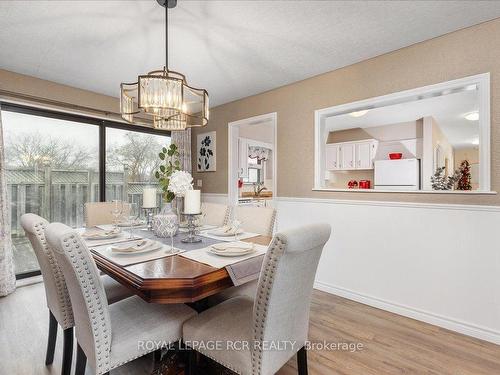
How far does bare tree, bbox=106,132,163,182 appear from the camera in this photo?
154 inches

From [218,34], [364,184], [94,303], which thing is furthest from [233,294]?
[364,184]

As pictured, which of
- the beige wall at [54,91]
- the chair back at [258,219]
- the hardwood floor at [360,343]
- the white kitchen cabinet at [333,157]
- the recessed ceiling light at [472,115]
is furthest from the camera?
the white kitchen cabinet at [333,157]

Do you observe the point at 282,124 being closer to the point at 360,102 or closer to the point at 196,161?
the point at 360,102

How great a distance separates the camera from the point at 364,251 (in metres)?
2.64

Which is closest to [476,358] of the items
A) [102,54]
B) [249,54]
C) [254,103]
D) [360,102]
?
[360,102]

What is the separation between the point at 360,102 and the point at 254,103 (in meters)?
1.51

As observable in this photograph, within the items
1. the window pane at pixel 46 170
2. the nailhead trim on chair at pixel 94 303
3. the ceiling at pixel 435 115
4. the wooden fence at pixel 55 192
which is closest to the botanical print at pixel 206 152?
the wooden fence at pixel 55 192

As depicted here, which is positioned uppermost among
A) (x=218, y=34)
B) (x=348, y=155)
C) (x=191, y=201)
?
(x=218, y=34)

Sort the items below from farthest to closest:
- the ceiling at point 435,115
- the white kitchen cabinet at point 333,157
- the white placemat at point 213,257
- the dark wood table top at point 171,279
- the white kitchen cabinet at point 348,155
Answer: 1. the white kitchen cabinet at point 333,157
2. the white kitchen cabinet at point 348,155
3. the ceiling at point 435,115
4. the white placemat at point 213,257
5. the dark wood table top at point 171,279

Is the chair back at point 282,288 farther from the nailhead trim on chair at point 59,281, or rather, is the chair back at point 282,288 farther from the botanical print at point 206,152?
the botanical print at point 206,152

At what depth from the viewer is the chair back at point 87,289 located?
1057mm

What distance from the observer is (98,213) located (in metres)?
2.69

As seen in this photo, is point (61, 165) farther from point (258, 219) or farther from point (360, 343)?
point (360, 343)

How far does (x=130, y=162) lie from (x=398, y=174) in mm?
5003
